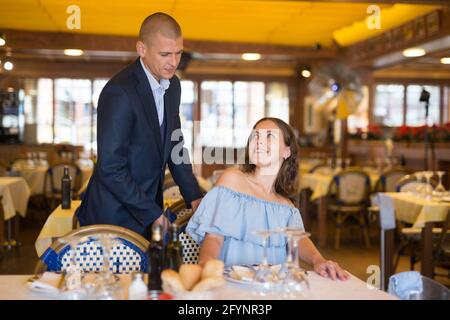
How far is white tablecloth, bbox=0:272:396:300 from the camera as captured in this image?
5.42 feet

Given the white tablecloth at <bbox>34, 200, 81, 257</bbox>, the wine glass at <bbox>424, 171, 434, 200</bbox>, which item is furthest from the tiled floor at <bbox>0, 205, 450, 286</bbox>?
the white tablecloth at <bbox>34, 200, 81, 257</bbox>

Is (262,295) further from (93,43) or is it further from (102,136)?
(93,43)

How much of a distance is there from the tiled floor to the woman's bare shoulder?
3117 millimetres

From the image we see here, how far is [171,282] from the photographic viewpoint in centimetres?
154

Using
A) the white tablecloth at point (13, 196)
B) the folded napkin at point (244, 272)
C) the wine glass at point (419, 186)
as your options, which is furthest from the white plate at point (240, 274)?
the white tablecloth at point (13, 196)

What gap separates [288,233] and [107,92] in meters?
1.04

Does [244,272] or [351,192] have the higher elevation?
[244,272]

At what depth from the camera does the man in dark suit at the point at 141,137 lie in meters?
2.34

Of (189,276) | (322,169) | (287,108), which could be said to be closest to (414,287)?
(189,276)

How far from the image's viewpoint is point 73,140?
14492 millimetres

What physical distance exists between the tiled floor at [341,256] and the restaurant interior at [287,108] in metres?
0.02

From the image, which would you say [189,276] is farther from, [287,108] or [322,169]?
[287,108]

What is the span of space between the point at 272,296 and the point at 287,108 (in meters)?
13.8

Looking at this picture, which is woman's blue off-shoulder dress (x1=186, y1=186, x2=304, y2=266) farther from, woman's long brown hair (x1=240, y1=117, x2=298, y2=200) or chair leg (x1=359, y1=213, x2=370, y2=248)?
chair leg (x1=359, y1=213, x2=370, y2=248)
